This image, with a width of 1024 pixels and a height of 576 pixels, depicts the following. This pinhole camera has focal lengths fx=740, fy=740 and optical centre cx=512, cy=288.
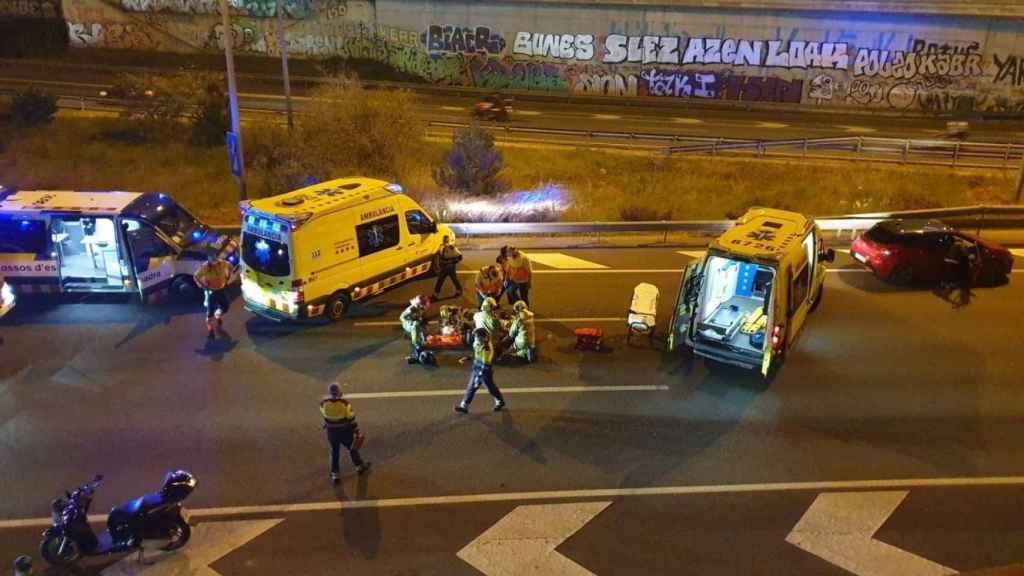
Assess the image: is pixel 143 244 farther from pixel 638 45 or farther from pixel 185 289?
pixel 638 45

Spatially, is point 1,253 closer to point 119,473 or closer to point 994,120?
point 119,473

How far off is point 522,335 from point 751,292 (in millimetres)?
3887

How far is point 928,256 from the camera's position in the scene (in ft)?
49.2

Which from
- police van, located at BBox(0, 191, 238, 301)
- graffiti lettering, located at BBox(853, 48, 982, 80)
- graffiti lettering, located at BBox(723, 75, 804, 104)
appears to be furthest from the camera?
graffiti lettering, located at BBox(723, 75, 804, 104)

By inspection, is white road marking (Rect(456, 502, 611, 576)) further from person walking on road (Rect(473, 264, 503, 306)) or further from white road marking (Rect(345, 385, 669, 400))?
person walking on road (Rect(473, 264, 503, 306))

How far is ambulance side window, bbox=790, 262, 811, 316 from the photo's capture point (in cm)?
1101

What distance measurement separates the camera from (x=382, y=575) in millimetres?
7477

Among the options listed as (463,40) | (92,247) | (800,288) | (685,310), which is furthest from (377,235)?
(463,40)

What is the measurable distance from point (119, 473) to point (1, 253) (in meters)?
6.86

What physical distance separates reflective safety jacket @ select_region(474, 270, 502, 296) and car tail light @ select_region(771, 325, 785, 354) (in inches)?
177

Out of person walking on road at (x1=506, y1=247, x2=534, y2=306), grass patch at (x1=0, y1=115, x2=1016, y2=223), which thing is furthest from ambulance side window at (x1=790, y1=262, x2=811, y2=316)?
grass patch at (x1=0, y1=115, x2=1016, y2=223)

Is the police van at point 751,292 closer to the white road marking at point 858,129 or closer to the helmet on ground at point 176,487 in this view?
the helmet on ground at point 176,487

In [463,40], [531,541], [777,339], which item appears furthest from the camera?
[463,40]

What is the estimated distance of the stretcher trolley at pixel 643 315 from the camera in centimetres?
1229
